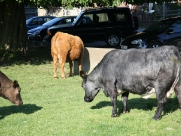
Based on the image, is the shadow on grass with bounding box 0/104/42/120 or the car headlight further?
the car headlight

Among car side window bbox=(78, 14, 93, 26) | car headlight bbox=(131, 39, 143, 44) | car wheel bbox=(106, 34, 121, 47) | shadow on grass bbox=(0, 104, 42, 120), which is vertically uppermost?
car side window bbox=(78, 14, 93, 26)

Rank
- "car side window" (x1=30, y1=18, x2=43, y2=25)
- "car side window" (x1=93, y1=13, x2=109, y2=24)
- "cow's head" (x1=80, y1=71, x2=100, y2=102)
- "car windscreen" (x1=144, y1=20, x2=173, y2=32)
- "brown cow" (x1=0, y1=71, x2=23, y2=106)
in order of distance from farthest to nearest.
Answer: "car side window" (x1=30, y1=18, x2=43, y2=25), "car side window" (x1=93, y1=13, x2=109, y2=24), "car windscreen" (x1=144, y1=20, x2=173, y2=32), "cow's head" (x1=80, y1=71, x2=100, y2=102), "brown cow" (x1=0, y1=71, x2=23, y2=106)

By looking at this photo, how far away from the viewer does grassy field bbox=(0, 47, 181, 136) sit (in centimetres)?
748

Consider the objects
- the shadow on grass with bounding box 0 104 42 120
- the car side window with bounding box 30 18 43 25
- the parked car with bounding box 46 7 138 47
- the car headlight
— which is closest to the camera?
the shadow on grass with bounding box 0 104 42 120

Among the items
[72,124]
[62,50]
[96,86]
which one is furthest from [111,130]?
[62,50]

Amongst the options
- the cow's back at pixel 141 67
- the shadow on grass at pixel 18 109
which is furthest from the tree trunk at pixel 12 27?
the cow's back at pixel 141 67

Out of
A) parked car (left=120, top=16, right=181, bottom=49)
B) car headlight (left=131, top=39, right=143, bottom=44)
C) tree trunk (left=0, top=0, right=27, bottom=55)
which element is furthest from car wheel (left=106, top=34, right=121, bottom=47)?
tree trunk (left=0, top=0, right=27, bottom=55)

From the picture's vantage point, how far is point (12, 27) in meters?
17.8

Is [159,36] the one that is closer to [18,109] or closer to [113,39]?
[113,39]

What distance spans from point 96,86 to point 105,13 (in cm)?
1463

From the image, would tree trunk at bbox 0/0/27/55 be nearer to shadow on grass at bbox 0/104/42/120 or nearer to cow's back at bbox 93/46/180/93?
shadow on grass at bbox 0/104/42/120

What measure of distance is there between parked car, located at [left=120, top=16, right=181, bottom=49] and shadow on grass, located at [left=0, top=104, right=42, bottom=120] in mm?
8485

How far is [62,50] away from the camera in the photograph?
13.5 metres

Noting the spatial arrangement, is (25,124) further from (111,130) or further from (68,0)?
(68,0)
